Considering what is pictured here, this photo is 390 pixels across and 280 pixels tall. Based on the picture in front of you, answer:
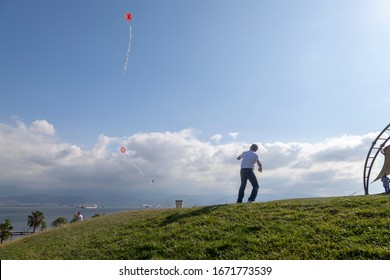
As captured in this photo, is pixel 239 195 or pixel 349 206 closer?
pixel 349 206

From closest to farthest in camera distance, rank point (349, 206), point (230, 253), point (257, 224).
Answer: point (230, 253) < point (257, 224) < point (349, 206)

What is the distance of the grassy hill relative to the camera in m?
8.09

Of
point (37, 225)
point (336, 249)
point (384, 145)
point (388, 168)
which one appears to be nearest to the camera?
point (336, 249)

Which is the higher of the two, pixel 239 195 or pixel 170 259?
pixel 239 195

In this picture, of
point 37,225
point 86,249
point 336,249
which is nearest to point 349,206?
point 336,249

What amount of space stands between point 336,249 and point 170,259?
4.52 m

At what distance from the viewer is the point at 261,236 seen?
960 cm

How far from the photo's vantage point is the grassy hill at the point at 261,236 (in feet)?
26.6

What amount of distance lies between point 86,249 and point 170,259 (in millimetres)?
5174

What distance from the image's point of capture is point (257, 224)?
10961mm
